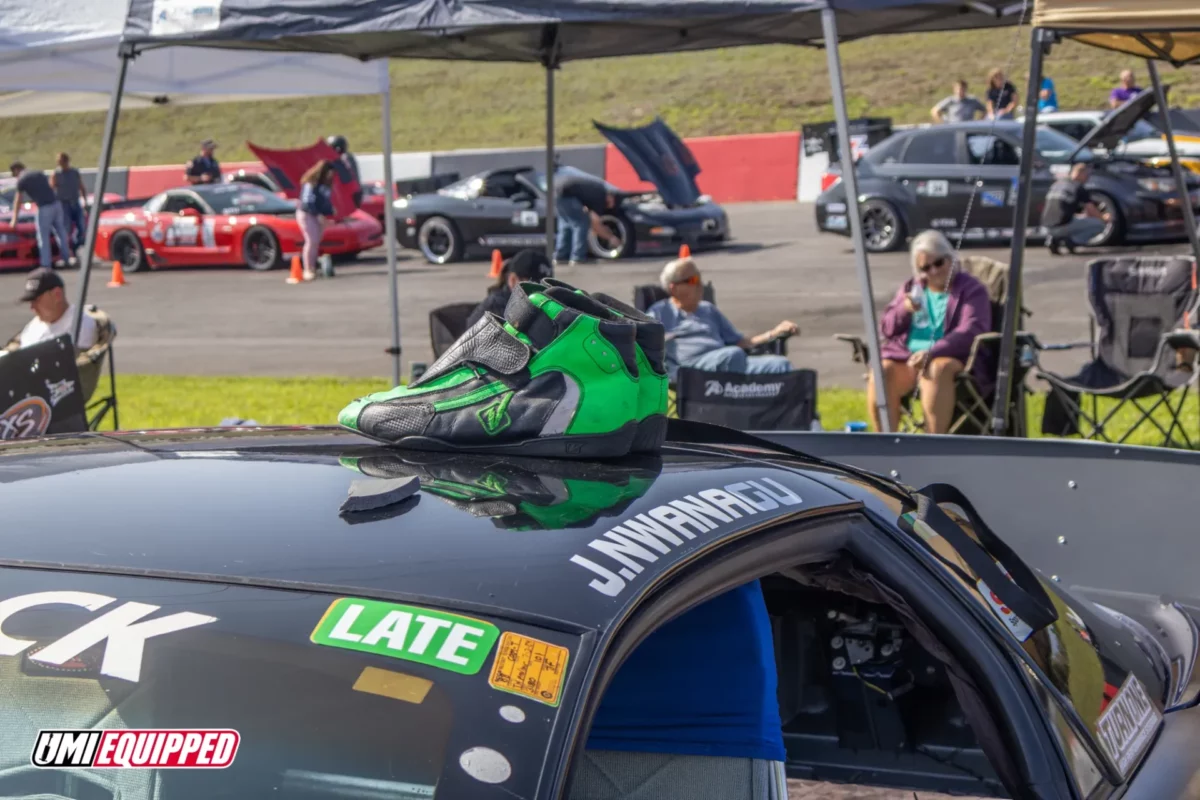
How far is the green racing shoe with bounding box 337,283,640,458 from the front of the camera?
1977 mm

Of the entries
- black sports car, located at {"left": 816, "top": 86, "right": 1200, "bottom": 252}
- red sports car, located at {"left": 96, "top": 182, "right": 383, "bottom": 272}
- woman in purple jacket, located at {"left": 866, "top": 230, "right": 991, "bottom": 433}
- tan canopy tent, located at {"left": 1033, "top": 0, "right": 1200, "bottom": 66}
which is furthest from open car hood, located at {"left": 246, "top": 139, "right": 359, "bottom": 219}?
tan canopy tent, located at {"left": 1033, "top": 0, "right": 1200, "bottom": 66}

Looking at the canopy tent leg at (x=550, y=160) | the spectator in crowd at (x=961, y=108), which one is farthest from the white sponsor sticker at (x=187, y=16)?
the spectator in crowd at (x=961, y=108)

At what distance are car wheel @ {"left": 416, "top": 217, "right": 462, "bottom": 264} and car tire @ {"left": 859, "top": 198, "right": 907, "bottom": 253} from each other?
226 inches

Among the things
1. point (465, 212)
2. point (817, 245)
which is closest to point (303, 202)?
point (465, 212)

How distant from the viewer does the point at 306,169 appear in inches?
→ 778

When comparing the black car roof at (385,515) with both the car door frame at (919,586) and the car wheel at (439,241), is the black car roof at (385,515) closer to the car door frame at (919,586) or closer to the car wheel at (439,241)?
the car door frame at (919,586)

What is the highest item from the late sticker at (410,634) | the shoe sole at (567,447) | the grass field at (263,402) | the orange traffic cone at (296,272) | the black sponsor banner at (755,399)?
the shoe sole at (567,447)

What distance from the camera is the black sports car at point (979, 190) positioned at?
15.4 meters

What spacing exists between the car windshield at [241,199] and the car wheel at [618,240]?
4765 millimetres

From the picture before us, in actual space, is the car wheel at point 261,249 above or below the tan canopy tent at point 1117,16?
below

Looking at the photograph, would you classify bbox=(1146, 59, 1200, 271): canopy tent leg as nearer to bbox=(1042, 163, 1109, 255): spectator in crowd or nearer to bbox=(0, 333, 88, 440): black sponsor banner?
bbox=(0, 333, 88, 440): black sponsor banner

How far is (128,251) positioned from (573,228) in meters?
7.56

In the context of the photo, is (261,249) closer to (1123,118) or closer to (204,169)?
(204,169)

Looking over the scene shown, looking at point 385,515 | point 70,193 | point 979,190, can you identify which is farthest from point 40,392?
point 70,193
